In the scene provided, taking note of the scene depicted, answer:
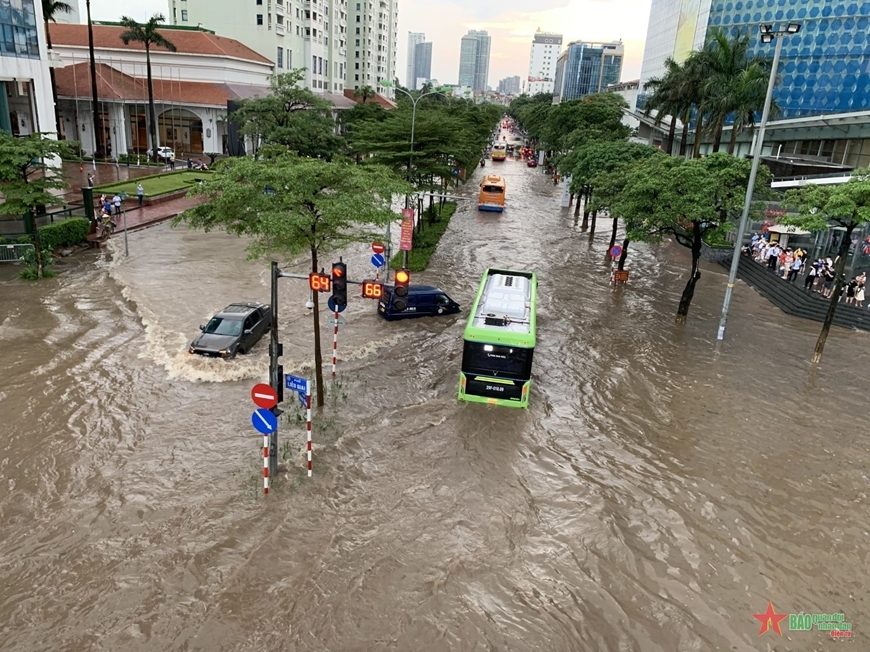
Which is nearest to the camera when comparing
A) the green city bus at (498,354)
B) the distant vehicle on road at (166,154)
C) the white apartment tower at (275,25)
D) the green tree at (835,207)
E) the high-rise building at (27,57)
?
the green city bus at (498,354)

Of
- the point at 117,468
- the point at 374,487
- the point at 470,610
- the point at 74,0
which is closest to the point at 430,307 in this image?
the point at 374,487

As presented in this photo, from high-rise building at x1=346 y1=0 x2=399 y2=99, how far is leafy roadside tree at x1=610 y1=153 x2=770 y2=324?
100863 millimetres

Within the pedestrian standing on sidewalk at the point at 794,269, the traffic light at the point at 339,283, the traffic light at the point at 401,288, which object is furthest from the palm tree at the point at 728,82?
the traffic light at the point at 339,283

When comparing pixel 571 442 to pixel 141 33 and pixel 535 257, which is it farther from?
pixel 141 33

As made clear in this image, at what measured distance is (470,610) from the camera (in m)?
10.3

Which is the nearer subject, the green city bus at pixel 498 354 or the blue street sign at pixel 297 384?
the blue street sign at pixel 297 384

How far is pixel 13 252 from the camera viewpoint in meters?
26.7

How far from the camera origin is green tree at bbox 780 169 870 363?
19000mm

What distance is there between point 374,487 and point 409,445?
79.6 inches

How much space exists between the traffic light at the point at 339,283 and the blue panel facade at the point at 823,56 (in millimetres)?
59736

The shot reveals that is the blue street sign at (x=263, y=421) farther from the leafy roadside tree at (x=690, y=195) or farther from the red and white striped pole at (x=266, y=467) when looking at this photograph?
the leafy roadside tree at (x=690, y=195)

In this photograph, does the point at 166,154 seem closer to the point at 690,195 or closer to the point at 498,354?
the point at 690,195

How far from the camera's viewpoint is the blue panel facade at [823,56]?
58.1 meters

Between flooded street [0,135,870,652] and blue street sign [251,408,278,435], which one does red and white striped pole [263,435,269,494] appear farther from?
blue street sign [251,408,278,435]
